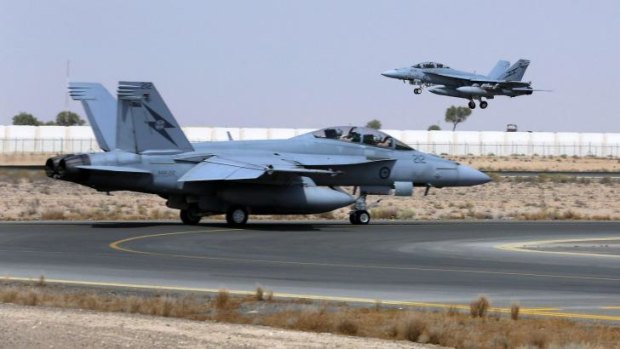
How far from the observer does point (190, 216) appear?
1395 inches

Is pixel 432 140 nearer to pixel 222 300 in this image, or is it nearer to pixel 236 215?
pixel 236 215

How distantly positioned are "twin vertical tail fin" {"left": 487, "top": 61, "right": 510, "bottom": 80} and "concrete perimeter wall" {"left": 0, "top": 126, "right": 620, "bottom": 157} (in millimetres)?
19484

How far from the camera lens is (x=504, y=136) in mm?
124938

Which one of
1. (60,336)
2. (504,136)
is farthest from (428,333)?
(504,136)

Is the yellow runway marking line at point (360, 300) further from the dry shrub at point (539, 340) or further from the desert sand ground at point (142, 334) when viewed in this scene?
the desert sand ground at point (142, 334)

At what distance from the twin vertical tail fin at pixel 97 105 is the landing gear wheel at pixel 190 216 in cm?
562

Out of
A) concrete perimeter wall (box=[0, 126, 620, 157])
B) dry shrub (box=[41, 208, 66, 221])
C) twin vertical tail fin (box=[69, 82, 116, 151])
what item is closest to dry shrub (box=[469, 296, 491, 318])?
dry shrub (box=[41, 208, 66, 221])

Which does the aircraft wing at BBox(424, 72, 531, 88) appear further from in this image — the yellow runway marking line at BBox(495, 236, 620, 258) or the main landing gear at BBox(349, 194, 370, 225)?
the yellow runway marking line at BBox(495, 236, 620, 258)

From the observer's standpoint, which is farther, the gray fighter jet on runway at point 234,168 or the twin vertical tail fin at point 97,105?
the twin vertical tail fin at point 97,105

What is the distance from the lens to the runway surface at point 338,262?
19.1m

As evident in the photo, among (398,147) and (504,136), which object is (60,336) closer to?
(398,147)

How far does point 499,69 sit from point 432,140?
2425 cm

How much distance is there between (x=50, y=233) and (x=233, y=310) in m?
15.1

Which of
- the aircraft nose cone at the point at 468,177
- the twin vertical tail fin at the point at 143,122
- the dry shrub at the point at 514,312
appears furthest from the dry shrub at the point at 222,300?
the aircraft nose cone at the point at 468,177
